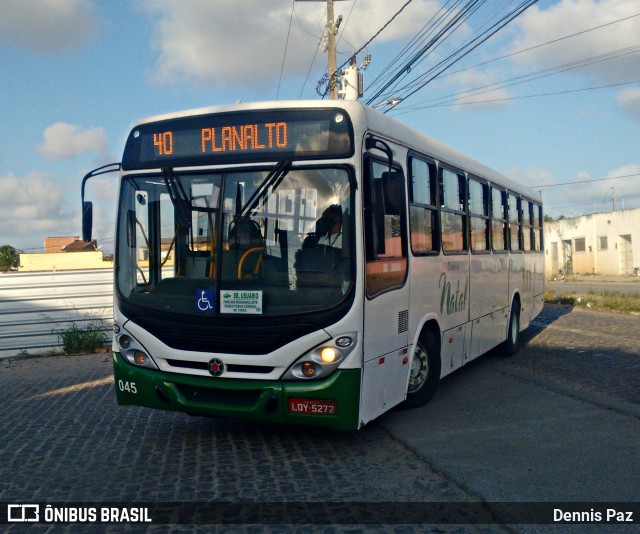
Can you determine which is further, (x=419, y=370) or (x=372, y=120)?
(x=419, y=370)

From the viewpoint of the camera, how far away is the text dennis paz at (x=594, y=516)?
4855 mm

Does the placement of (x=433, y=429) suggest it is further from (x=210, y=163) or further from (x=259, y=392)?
(x=210, y=163)

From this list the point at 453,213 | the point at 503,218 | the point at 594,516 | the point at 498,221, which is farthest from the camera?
the point at 503,218

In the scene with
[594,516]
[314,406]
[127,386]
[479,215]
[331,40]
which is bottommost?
[594,516]

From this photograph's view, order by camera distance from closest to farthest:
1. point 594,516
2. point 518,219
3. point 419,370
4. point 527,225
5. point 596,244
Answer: point 594,516, point 419,370, point 518,219, point 527,225, point 596,244

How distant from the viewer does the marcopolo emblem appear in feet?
20.6

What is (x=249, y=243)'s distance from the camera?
633 cm

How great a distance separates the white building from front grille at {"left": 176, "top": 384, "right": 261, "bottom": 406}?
4603 cm

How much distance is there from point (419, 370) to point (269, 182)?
2.99m

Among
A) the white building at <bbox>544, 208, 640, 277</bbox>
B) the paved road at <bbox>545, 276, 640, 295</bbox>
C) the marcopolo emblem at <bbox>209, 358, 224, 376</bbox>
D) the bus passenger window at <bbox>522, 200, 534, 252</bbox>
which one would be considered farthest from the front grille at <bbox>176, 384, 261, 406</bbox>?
the white building at <bbox>544, 208, 640, 277</bbox>

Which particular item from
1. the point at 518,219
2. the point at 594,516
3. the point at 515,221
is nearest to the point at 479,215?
the point at 515,221

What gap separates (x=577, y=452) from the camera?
6.43 meters

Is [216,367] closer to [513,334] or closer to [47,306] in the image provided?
[513,334]

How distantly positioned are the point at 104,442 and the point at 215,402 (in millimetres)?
1521
